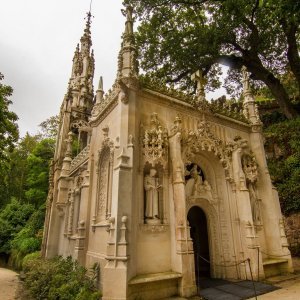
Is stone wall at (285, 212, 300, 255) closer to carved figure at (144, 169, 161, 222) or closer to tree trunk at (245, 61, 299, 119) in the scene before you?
tree trunk at (245, 61, 299, 119)

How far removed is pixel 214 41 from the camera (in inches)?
669

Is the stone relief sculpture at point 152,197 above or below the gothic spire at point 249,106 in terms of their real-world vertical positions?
below

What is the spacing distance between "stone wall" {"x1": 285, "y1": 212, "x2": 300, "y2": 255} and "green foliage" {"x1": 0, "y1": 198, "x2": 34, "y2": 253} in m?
23.2

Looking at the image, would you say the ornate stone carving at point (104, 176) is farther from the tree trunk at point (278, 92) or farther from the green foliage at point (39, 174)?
the green foliage at point (39, 174)

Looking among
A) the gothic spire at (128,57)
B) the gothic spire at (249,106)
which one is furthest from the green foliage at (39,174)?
the gothic spire at (249,106)

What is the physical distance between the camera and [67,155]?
16.3 m

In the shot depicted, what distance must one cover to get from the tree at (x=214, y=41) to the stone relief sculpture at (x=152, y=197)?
1238 cm

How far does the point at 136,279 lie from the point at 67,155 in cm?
1113

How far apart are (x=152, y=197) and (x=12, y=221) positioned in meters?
22.9

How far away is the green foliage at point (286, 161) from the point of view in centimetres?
1540

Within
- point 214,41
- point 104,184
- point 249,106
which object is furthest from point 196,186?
point 214,41

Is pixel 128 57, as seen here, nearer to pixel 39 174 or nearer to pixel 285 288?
pixel 285 288

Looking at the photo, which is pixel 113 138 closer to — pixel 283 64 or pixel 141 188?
pixel 141 188

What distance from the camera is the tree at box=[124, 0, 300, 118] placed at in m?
17.1
